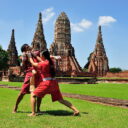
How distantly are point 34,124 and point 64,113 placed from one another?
1.68 metres

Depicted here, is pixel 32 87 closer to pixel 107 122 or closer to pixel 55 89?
pixel 55 89

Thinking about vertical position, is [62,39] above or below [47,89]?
above

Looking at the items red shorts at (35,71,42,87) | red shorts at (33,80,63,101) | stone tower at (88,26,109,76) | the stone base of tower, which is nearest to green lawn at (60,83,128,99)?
red shorts at (35,71,42,87)

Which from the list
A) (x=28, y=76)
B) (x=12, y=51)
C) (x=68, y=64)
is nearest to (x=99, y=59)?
(x=68, y=64)

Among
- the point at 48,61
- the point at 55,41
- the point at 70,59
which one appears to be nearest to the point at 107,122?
the point at 48,61

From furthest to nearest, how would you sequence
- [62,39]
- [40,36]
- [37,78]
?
[62,39] → [40,36] → [37,78]

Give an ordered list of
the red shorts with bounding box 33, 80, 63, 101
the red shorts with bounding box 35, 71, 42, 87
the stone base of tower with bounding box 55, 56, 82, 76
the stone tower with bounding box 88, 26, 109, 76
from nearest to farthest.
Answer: the red shorts with bounding box 33, 80, 63, 101, the red shorts with bounding box 35, 71, 42, 87, the stone base of tower with bounding box 55, 56, 82, 76, the stone tower with bounding box 88, 26, 109, 76

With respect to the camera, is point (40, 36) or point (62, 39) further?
point (62, 39)

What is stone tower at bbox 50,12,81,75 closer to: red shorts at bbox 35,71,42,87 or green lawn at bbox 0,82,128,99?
green lawn at bbox 0,82,128,99

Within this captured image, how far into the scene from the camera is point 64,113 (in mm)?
6555

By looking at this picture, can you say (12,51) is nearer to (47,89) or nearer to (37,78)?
(37,78)

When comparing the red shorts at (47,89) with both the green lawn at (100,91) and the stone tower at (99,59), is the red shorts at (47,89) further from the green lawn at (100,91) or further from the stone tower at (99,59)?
the stone tower at (99,59)

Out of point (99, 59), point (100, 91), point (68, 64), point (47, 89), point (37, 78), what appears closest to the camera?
point (47, 89)

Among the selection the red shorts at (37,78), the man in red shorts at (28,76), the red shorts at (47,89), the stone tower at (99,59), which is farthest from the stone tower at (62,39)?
the red shorts at (47,89)
